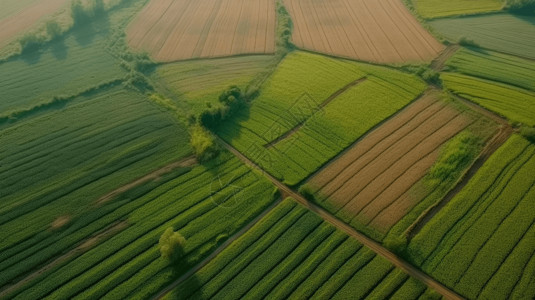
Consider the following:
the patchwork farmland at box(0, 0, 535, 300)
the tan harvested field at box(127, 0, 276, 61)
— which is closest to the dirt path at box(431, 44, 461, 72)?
the patchwork farmland at box(0, 0, 535, 300)

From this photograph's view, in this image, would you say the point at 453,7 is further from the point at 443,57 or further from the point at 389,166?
the point at 389,166

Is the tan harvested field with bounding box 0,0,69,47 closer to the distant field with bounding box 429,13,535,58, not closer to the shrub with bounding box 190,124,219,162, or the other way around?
the shrub with bounding box 190,124,219,162

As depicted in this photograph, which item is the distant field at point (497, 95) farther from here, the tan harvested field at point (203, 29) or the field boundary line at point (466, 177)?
the tan harvested field at point (203, 29)

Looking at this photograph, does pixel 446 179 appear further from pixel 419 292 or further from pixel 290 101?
pixel 290 101

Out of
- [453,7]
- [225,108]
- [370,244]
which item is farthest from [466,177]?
[453,7]

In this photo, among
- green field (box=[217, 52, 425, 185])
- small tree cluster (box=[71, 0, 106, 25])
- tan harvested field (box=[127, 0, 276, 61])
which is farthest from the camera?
small tree cluster (box=[71, 0, 106, 25])

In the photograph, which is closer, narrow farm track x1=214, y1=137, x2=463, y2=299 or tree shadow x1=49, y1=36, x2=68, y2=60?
narrow farm track x1=214, y1=137, x2=463, y2=299

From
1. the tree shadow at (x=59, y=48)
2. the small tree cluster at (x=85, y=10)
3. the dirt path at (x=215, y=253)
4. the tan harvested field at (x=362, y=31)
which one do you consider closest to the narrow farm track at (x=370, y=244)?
the dirt path at (x=215, y=253)
